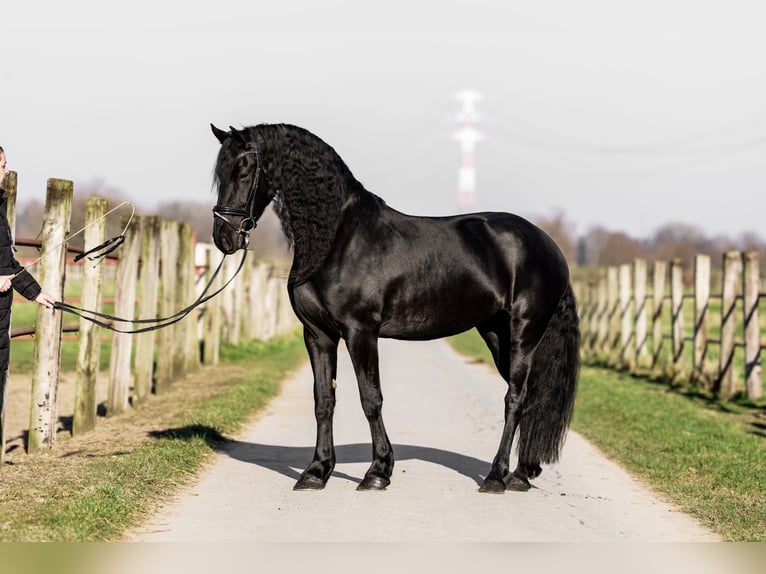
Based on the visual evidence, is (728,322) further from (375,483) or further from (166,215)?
(166,215)

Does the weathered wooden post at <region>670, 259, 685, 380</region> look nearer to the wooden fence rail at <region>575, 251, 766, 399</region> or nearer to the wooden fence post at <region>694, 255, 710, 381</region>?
the wooden fence rail at <region>575, 251, 766, 399</region>

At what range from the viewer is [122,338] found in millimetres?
12094

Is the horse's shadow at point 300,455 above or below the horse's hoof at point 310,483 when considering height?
below

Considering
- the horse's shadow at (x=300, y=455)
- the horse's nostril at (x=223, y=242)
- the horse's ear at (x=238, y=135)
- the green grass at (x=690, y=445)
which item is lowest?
the horse's shadow at (x=300, y=455)

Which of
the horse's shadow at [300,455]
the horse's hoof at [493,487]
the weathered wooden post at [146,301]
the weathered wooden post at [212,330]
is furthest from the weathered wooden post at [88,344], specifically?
the weathered wooden post at [212,330]

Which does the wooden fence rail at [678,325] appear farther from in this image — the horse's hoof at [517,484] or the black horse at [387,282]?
the horse's hoof at [517,484]

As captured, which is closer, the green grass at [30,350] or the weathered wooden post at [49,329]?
the weathered wooden post at [49,329]

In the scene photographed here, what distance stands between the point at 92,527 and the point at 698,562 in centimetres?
345

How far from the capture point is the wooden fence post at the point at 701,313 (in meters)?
17.3

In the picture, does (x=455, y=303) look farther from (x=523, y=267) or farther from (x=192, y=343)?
(x=192, y=343)

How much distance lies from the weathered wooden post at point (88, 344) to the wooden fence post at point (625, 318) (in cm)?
1444

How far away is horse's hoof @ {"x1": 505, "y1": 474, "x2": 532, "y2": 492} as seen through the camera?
24.6 feet

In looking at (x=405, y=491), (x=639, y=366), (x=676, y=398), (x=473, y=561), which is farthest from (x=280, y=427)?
(x=639, y=366)

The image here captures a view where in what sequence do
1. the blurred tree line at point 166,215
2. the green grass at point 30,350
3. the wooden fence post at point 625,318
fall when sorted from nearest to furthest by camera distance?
the green grass at point 30,350
the wooden fence post at point 625,318
the blurred tree line at point 166,215
